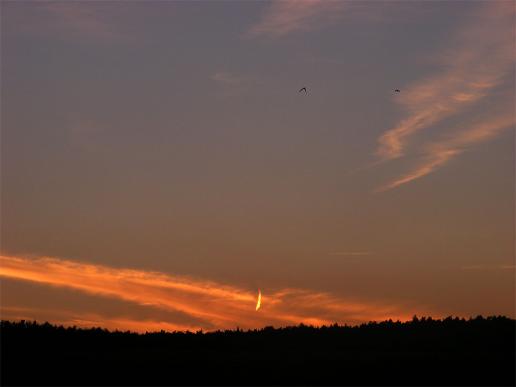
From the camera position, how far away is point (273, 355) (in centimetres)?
4359

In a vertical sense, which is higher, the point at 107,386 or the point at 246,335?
the point at 246,335

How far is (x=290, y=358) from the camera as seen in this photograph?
1654 inches

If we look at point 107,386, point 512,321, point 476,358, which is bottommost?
point 107,386

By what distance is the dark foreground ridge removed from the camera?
123 feet

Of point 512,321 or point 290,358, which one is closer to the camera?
point 290,358

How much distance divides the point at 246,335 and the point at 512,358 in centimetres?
1728

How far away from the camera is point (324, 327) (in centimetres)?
5384

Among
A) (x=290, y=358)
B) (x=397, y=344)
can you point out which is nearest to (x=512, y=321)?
(x=397, y=344)

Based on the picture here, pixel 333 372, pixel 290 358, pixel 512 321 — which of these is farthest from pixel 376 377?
pixel 512 321

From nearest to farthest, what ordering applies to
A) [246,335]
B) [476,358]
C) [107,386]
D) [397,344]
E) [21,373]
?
1. [107,386]
2. [21,373]
3. [476,358]
4. [397,344]
5. [246,335]

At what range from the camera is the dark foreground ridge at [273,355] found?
123 feet

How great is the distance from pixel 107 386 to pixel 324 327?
2056cm

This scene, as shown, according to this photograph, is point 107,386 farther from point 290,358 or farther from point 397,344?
point 397,344

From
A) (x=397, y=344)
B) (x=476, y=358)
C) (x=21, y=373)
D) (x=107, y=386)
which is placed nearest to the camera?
(x=107, y=386)
